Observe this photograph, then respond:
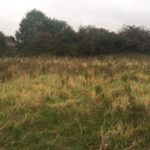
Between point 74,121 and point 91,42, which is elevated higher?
point 91,42

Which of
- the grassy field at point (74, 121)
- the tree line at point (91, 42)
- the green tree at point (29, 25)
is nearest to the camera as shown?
the grassy field at point (74, 121)

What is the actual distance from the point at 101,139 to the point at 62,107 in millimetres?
1357

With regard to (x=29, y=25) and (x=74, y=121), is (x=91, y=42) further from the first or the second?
(x=29, y=25)

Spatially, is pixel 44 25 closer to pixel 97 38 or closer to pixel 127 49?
pixel 97 38

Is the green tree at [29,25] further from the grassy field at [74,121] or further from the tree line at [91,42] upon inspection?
the grassy field at [74,121]

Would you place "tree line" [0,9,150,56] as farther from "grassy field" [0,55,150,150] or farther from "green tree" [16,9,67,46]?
"green tree" [16,9,67,46]

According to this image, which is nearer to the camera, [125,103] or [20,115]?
[20,115]

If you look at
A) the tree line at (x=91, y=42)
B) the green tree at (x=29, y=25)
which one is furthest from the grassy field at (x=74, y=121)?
the green tree at (x=29, y=25)

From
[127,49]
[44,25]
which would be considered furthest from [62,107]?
[44,25]

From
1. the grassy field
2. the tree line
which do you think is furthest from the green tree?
the grassy field

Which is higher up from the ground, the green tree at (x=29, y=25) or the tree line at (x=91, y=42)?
the green tree at (x=29, y=25)

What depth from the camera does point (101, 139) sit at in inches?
103

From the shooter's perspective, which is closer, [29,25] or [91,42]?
[91,42]

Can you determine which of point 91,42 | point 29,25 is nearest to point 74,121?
point 91,42
